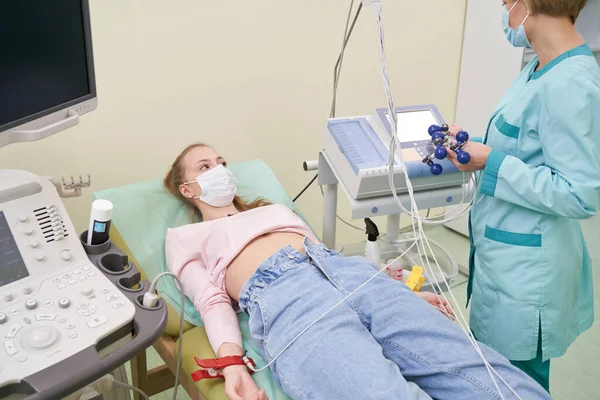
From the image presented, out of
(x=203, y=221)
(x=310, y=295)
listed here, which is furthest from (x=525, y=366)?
(x=203, y=221)

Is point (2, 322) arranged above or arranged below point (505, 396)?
above

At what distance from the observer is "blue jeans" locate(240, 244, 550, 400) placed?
127 centimetres

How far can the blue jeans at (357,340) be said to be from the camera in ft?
4.17

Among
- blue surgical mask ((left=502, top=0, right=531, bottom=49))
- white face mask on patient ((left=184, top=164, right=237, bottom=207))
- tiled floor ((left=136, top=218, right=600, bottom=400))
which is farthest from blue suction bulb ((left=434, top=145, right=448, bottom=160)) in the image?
tiled floor ((left=136, top=218, right=600, bottom=400))

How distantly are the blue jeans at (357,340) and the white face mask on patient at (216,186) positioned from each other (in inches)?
13.8

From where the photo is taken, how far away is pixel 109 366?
102 centimetres

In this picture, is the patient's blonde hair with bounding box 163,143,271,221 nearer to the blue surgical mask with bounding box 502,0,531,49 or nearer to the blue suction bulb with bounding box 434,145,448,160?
the blue suction bulb with bounding box 434,145,448,160

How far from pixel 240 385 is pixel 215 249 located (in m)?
0.48

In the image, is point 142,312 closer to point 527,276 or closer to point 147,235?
point 147,235

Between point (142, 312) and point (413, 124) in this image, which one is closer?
point (142, 312)

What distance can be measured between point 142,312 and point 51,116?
50 cm

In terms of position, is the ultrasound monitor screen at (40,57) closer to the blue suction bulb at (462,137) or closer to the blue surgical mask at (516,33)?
the blue suction bulb at (462,137)

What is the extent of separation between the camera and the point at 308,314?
142 cm

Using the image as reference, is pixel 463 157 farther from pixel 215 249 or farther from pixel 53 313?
pixel 53 313
